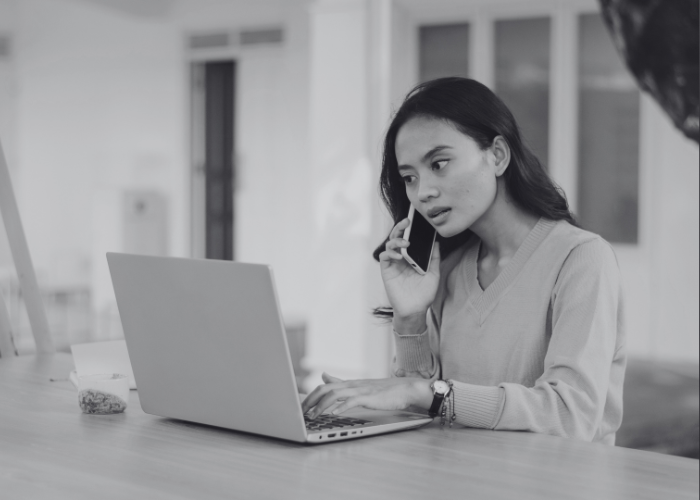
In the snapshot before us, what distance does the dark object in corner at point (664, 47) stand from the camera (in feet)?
4.29

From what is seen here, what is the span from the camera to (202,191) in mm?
7656

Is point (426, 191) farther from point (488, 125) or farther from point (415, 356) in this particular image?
point (415, 356)

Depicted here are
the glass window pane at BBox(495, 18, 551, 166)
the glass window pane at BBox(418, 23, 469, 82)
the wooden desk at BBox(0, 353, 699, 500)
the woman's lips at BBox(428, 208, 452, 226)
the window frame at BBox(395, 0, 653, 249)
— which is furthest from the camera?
the glass window pane at BBox(418, 23, 469, 82)

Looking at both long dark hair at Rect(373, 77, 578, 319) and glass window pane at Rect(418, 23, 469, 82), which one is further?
glass window pane at Rect(418, 23, 469, 82)

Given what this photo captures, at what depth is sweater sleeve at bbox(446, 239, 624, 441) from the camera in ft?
4.89

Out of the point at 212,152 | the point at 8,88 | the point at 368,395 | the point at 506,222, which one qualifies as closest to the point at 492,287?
the point at 506,222

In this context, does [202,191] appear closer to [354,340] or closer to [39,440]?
[354,340]

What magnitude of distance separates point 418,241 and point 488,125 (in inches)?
12.5

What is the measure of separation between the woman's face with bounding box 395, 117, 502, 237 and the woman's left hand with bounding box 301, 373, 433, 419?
399 millimetres

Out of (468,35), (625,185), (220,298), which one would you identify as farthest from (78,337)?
(220,298)

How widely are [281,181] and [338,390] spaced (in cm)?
570

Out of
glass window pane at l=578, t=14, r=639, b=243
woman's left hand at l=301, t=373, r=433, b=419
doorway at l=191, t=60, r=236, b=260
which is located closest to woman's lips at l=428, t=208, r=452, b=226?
woman's left hand at l=301, t=373, r=433, b=419

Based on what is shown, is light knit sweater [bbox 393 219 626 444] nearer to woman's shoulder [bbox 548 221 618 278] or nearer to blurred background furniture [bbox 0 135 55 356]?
woman's shoulder [bbox 548 221 618 278]

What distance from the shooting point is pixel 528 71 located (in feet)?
16.4
